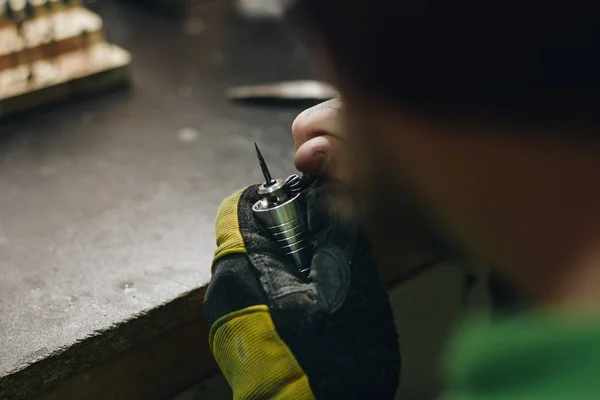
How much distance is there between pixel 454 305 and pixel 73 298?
1.35 ft

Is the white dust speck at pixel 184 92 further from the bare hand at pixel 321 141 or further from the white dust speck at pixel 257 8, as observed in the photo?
the bare hand at pixel 321 141

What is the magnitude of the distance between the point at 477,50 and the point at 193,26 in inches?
32.9

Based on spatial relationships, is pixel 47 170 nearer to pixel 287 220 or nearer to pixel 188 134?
pixel 188 134

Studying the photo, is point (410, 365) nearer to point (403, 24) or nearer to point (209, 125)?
point (209, 125)

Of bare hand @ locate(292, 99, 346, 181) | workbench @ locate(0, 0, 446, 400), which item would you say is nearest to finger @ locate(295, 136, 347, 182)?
bare hand @ locate(292, 99, 346, 181)

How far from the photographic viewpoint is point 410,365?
2.65 feet

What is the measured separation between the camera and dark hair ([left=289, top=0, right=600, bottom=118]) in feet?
0.88

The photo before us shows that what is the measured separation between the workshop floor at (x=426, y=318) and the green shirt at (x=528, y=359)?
0.41 metres

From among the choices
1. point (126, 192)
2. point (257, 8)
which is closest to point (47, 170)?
point (126, 192)

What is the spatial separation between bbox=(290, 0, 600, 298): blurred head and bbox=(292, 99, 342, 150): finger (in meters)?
0.19

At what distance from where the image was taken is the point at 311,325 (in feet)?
1.49

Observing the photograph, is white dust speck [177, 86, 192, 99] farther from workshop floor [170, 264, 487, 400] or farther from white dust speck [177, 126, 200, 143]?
workshop floor [170, 264, 487, 400]

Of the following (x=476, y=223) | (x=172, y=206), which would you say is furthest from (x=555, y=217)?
(x=172, y=206)

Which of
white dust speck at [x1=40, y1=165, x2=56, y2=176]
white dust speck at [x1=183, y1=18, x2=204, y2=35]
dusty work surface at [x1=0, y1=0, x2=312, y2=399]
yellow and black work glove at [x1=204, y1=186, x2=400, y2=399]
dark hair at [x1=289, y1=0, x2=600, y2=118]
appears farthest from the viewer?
white dust speck at [x1=183, y1=18, x2=204, y2=35]
